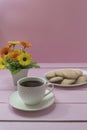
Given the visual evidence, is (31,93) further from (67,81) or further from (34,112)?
(67,81)

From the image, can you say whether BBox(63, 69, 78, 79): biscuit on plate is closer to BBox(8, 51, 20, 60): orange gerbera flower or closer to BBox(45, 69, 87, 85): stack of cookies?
BBox(45, 69, 87, 85): stack of cookies

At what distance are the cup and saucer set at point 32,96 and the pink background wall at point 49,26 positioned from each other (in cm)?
113

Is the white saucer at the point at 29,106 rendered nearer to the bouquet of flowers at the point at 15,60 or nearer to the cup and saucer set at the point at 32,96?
the cup and saucer set at the point at 32,96

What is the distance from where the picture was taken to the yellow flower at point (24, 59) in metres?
0.99

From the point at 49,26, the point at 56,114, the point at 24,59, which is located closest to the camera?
the point at 56,114

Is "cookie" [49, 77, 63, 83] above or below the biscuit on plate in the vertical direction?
below

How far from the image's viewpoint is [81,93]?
959 mm

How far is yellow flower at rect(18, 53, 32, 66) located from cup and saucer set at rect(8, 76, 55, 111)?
0.11 m

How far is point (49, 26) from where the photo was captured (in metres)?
1.99

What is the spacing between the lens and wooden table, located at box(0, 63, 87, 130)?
747mm

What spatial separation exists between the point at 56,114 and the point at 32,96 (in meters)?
0.10

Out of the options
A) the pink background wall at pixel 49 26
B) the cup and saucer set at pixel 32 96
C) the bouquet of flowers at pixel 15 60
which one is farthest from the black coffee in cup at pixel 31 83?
the pink background wall at pixel 49 26

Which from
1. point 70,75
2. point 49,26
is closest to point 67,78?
point 70,75

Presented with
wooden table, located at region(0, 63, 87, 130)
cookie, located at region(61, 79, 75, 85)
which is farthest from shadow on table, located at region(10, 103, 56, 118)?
cookie, located at region(61, 79, 75, 85)
